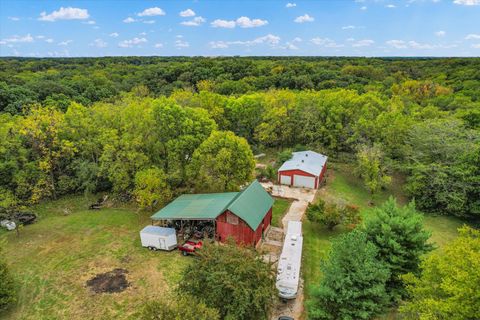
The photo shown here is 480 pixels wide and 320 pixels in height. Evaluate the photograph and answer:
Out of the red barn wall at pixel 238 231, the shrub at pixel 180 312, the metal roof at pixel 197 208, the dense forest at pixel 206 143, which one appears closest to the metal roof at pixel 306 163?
the dense forest at pixel 206 143

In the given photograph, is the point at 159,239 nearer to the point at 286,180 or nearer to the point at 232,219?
the point at 232,219

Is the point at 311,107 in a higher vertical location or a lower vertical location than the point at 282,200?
higher

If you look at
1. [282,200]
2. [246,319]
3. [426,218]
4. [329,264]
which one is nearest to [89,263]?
[246,319]

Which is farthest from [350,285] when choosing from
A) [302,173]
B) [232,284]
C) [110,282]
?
[302,173]

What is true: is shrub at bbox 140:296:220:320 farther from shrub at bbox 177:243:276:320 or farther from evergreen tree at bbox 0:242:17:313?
evergreen tree at bbox 0:242:17:313

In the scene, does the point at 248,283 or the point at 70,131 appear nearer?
the point at 248,283

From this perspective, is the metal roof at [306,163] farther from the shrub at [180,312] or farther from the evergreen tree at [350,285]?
the shrub at [180,312]

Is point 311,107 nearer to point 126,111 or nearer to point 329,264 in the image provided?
point 126,111
